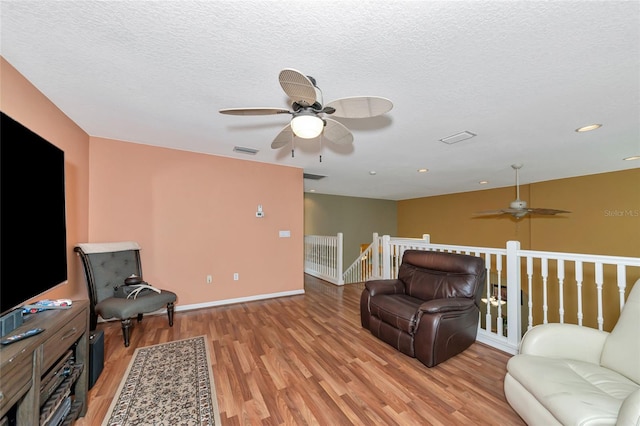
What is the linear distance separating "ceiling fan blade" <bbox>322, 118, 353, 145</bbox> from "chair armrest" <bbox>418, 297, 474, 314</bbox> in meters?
1.69

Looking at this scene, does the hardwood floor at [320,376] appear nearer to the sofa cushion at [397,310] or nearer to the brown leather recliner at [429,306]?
the brown leather recliner at [429,306]

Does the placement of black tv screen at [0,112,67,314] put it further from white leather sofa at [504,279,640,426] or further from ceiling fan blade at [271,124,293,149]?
white leather sofa at [504,279,640,426]

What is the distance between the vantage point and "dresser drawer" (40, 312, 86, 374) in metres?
1.22

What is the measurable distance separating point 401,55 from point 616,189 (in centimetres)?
576

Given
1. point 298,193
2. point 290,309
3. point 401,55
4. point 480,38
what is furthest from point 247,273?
A: point 480,38

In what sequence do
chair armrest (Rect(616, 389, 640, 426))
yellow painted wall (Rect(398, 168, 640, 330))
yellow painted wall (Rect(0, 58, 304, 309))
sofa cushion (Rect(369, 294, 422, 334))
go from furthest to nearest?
1. yellow painted wall (Rect(398, 168, 640, 330))
2. yellow painted wall (Rect(0, 58, 304, 309))
3. sofa cushion (Rect(369, 294, 422, 334))
4. chair armrest (Rect(616, 389, 640, 426))

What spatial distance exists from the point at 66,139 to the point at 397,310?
152 inches

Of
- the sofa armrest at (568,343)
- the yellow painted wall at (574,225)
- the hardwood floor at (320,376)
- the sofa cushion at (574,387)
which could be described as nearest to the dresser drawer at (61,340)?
the hardwood floor at (320,376)

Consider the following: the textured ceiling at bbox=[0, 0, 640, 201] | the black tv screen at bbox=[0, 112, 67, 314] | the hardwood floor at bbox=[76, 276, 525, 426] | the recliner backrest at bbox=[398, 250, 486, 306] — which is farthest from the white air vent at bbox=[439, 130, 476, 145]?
the black tv screen at bbox=[0, 112, 67, 314]

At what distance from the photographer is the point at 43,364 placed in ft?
3.90

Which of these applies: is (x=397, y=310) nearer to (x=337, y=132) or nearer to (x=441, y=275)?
(x=441, y=275)

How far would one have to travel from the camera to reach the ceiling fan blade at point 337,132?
Result: 6.20 feet

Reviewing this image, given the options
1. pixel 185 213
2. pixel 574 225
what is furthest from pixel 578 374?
pixel 574 225

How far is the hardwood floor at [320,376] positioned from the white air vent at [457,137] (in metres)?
2.43
